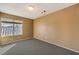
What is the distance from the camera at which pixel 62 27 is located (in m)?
4.18

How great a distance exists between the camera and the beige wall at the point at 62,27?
3389 mm

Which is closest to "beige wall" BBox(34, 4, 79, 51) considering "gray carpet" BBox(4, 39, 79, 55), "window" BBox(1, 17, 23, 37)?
"gray carpet" BBox(4, 39, 79, 55)

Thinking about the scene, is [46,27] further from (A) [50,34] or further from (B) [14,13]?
(B) [14,13]

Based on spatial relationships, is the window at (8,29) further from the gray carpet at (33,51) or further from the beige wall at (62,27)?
the beige wall at (62,27)

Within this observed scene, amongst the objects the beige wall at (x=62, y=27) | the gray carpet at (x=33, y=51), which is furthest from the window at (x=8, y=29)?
the beige wall at (x=62, y=27)

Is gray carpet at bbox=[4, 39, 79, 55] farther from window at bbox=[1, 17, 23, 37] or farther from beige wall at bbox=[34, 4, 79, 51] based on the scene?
window at bbox=[1, 17, 23, 37]

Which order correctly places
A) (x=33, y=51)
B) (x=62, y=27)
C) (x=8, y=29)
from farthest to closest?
(x=62, y=27), (x=33, y=51), (x=8, y=29)

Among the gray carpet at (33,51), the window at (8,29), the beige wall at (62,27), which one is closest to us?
the window at (8,29)

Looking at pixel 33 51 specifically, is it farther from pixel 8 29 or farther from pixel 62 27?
pixel 62 27

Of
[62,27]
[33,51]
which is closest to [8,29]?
[33,51]

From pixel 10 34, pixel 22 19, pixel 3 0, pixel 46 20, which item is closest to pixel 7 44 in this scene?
pixel 10 34

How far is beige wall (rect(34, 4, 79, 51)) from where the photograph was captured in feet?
11.1

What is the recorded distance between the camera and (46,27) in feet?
18.4

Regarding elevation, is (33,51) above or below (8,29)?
below
